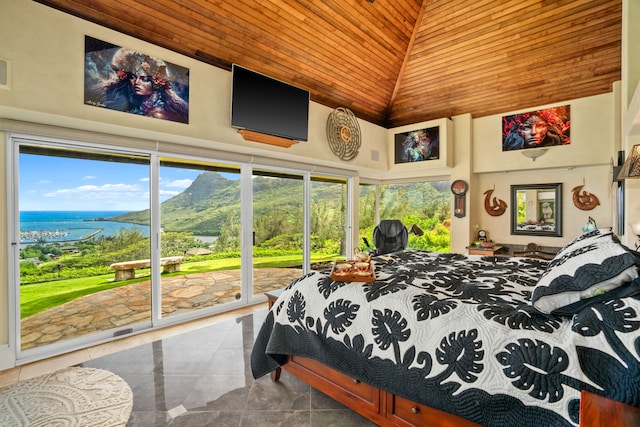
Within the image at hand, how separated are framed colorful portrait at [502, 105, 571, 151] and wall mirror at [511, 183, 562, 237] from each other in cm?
69

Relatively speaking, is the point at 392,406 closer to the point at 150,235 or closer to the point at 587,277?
the point at 587,277

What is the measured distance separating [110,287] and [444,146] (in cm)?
508

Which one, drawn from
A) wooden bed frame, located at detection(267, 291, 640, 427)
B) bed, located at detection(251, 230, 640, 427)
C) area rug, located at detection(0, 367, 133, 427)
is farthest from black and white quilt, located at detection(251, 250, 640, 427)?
area rug, located at detection(0, 367, 133, 427)

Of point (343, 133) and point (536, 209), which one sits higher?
point (343, 133)

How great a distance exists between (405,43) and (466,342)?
15.0ft

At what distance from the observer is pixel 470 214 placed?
17.1ft

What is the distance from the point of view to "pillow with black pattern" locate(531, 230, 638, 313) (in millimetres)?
1202

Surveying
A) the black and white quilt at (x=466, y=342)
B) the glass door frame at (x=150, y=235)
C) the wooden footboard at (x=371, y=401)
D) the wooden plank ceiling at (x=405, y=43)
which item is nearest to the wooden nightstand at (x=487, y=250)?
the wooden plank ceiling at (x=405, y=43)

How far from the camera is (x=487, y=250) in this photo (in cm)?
484

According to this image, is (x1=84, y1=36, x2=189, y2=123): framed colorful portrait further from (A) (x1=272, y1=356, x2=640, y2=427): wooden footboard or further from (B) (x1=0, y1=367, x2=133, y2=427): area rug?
(A) (x1=272, y1=356, x2=640, y2=427): wooden footboard

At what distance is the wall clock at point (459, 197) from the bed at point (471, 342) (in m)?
3.22

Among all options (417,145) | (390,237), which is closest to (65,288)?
(390,237)

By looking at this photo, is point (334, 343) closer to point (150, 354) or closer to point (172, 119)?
point (150, 354)

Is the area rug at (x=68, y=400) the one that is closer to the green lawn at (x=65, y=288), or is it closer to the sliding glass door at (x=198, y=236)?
the green lawn at (x=65, y=288)
